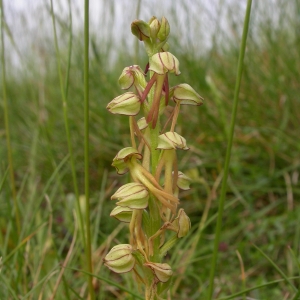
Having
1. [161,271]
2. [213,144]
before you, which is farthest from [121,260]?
[213,144]

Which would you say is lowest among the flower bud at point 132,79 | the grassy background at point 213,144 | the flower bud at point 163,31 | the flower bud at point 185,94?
the grassy background at point 213,144

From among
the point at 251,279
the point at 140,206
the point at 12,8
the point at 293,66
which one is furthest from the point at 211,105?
the point at 140,206

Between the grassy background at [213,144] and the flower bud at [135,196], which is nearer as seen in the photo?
the flower bud at [135,196]

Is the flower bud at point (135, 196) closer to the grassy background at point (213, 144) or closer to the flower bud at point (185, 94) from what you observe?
the flower bud at point (185, 94)

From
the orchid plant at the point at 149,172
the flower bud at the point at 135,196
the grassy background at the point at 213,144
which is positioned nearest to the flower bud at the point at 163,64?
the orchid plant at the point at 149,172

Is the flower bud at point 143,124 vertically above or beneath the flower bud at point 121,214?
above

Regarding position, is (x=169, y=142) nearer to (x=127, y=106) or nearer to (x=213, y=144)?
(x=127, y=106)
